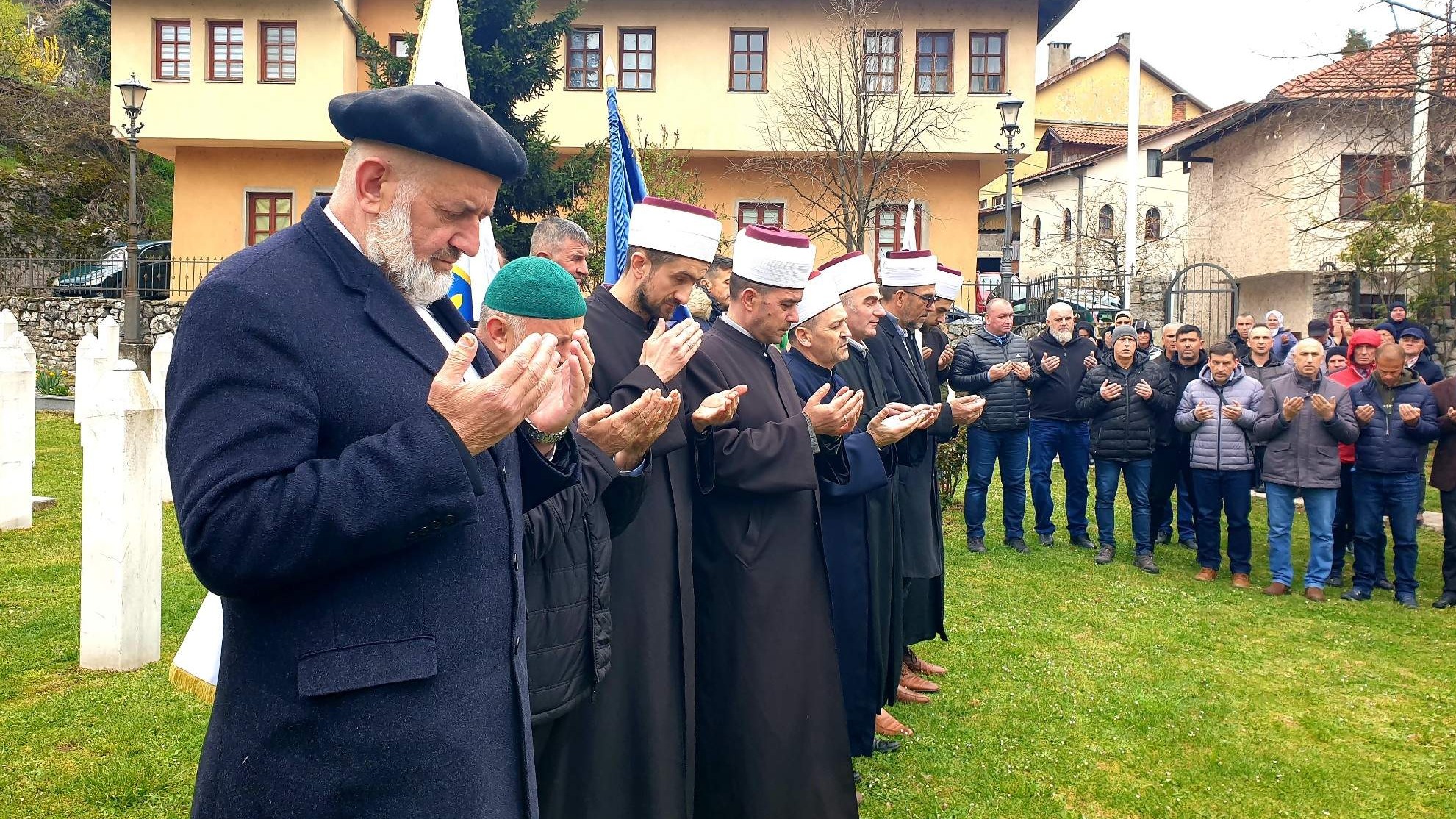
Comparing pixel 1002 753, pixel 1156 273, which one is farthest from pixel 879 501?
pixel 1156 273

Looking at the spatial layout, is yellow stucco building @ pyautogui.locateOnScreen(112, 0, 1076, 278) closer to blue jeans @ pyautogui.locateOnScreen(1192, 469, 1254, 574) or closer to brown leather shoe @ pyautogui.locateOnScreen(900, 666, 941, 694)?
blue jeans @ pyautogui.locateOnScreen(1192, 469, 1254, 574)

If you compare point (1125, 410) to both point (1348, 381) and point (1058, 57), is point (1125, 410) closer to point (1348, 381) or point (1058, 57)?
point (1348, 381)

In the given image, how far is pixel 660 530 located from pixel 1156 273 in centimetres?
3759

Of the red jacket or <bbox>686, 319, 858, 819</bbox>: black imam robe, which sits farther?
the red jacket

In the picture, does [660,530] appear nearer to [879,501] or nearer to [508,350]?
[508,350]

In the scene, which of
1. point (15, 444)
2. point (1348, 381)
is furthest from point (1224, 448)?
point (15, 444)

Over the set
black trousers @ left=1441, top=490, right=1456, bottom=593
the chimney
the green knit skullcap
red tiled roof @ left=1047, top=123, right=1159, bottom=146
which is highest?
the chimney

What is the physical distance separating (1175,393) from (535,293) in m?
8.98

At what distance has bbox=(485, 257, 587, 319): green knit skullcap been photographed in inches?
114

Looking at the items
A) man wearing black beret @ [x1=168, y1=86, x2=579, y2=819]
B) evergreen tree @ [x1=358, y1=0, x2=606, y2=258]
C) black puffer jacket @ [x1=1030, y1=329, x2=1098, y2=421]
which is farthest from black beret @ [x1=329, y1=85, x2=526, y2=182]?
evergreen tree @ [x1=358, y1=0, x2=606, y2=258]

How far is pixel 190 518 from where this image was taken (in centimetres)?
175

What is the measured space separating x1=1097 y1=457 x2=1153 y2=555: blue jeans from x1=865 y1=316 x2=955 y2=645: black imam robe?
4.28 meters

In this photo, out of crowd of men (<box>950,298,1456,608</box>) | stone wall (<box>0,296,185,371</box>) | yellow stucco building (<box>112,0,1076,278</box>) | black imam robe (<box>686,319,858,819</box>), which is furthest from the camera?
stone wall (<box>0,296,185,371</box>)

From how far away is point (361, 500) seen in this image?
1.75m
